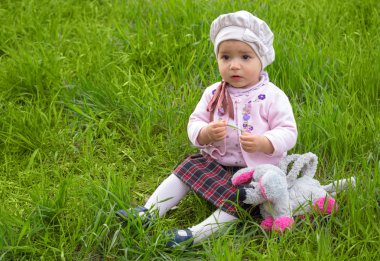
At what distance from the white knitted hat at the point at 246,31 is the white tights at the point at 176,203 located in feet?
2.40

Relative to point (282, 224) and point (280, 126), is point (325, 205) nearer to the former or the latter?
point (282, 224)

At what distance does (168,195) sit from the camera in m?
3.03

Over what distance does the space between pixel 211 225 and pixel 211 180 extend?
0.76 feet

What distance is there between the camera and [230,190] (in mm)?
2936

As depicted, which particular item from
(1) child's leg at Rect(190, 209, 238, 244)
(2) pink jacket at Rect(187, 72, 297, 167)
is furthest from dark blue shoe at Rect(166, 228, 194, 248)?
(2) pink jacket at Rect(187, 72, 297, 167)

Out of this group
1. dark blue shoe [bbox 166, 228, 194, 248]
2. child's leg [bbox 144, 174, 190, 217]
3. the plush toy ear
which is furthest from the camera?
child's leg [bbox 144, 174, 190, 217]

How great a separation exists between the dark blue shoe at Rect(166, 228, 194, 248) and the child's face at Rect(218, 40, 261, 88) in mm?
754

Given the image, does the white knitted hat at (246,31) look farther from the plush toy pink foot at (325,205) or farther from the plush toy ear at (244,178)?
the plush toy pink foot at (325,205)

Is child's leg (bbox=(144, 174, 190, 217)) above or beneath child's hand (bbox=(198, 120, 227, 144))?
beneath

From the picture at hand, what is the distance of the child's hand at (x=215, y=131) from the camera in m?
2.86

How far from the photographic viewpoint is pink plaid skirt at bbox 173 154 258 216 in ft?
9.56

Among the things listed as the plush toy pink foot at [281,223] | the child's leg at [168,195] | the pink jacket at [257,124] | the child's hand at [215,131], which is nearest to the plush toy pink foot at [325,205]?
the plush toy pink foot at [281,223]

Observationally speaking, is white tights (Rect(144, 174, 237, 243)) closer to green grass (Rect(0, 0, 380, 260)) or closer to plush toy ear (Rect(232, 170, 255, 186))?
green grass (Rect(0, 0, 380, 260))

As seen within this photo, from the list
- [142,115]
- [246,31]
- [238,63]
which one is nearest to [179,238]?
[238,63]
